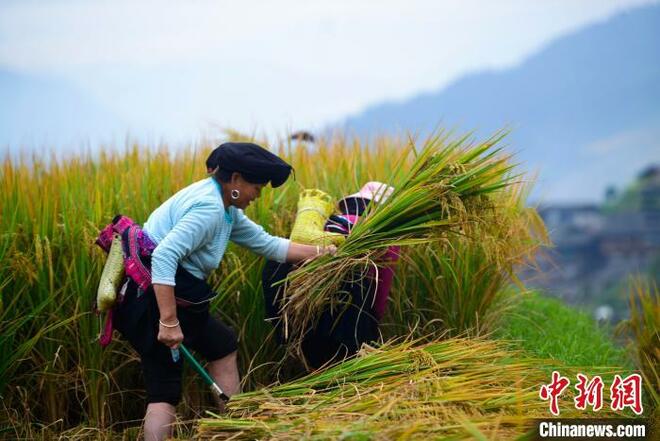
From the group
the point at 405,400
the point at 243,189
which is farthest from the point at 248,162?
the point at 405,400

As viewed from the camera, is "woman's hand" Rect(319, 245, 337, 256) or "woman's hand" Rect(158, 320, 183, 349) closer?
"woman's hand" Rect(158, 320, 183, 349)

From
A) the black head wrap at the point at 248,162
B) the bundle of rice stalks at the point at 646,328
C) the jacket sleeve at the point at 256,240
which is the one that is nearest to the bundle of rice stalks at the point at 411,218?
the jacket sleeve at the point at 256,240

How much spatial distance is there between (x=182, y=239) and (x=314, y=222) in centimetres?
78

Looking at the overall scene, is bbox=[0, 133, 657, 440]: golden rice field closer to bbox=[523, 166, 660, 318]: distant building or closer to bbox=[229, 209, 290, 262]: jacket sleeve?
bbox=[229, 209, 290, 262]: jacket sleeve

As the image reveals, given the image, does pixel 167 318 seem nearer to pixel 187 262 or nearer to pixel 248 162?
pixel 187 262

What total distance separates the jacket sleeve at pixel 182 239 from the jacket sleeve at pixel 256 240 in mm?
337

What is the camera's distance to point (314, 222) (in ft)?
12.1

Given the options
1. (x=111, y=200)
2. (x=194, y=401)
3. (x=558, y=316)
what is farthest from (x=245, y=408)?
(x=558, y=316)

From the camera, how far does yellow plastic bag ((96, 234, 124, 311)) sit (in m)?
3.25

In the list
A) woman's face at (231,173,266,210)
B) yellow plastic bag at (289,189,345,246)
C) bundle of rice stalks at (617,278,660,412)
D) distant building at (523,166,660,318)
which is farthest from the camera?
distant building at (523,166,660,318)

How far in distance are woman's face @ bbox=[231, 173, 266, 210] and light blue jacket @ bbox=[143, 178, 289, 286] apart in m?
0.07

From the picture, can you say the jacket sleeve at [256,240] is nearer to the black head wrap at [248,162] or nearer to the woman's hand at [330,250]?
the woman's hand at [330,250]

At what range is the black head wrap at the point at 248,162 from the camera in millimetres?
3203

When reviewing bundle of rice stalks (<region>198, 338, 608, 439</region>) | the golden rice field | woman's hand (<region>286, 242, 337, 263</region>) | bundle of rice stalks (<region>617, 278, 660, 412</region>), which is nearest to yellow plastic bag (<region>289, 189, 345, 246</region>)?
woman's hand (<region>286, 242, 337, 263</region>)
